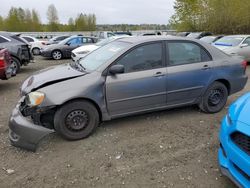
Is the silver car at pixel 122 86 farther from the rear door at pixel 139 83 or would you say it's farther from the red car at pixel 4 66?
the red car at pixel 4 66

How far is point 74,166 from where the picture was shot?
3146 mm

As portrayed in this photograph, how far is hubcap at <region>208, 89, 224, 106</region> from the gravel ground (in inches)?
17.4

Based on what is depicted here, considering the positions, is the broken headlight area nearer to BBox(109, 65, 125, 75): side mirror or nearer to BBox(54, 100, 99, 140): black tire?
BBox(54, 100, 99, 140): black tire

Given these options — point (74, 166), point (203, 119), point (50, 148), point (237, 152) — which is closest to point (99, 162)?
point (74, 166)

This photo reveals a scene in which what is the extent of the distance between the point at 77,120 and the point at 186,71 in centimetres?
213

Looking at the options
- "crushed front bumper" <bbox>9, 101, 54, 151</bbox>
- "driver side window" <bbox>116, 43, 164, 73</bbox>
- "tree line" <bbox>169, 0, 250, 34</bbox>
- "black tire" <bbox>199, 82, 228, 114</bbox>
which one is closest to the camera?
"crushed front bumper" <bbox>9, 101, 54, 151</bbox>

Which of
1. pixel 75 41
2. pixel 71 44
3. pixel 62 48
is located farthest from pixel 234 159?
pixel 75 41

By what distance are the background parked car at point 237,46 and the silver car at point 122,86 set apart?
6.15 meters

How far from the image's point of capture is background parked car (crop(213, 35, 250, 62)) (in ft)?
34.4

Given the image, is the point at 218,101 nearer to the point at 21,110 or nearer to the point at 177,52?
the point at 177,52

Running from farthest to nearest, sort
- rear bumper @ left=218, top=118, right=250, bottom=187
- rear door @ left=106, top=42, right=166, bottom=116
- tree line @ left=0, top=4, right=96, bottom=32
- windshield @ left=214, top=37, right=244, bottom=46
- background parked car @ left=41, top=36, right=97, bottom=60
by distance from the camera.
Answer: tree line @ left=0, top=4, right=96, bottom=32 < background parked car @ left=41, top=36, right=97, bottom=60 < windshield @ left=214, top=37, right=244, bottom=46 < rear door @ left=106, top=42, right=166, bottom=116 < rear bumper @ left=218, top=118, right=250, bottom=187

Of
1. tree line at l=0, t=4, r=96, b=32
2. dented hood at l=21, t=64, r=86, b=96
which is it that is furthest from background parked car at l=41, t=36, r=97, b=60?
tree line at l=0, t=4, r=96, b=32

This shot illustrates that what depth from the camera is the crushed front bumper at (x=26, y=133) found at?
131 inches

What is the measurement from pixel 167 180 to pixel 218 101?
2.56 meters
